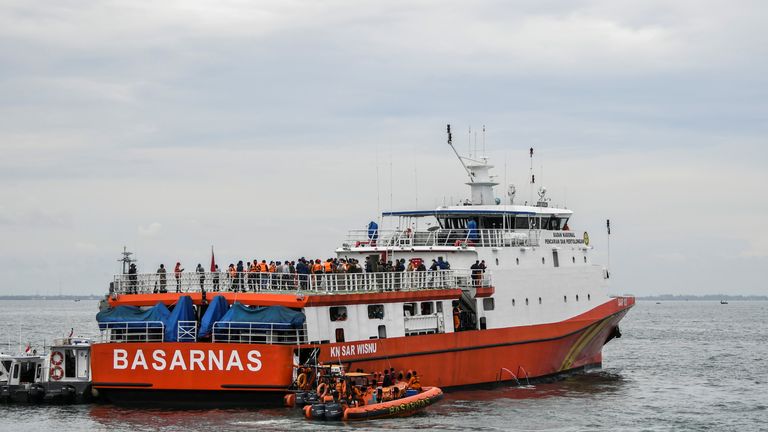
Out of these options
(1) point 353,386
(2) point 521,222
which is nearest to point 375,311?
(1) point 353,386

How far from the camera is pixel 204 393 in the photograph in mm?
30109

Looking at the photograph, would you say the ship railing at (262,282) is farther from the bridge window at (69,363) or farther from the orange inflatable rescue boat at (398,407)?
the orange inflatable rescue boat at (398,407)

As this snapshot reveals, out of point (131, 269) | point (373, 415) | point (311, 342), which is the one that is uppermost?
point (131, 269)

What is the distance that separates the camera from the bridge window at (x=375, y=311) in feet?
110

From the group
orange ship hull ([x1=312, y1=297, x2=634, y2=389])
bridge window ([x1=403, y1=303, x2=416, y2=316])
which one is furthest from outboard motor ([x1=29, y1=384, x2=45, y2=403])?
bridge window ([x1=403, y1=303, x2=416, y2=316])

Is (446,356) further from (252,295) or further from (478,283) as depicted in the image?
(252,295)

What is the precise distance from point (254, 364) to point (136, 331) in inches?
182

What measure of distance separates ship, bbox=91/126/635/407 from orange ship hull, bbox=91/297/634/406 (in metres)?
0.04

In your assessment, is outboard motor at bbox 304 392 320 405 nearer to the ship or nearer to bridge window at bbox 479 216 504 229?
the ship

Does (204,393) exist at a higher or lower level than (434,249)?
lower

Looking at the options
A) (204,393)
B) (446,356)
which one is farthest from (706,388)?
(204,393)

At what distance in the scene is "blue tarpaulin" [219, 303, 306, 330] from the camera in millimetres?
30359

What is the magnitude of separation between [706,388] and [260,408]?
19.7 m

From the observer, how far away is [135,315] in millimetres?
31516
